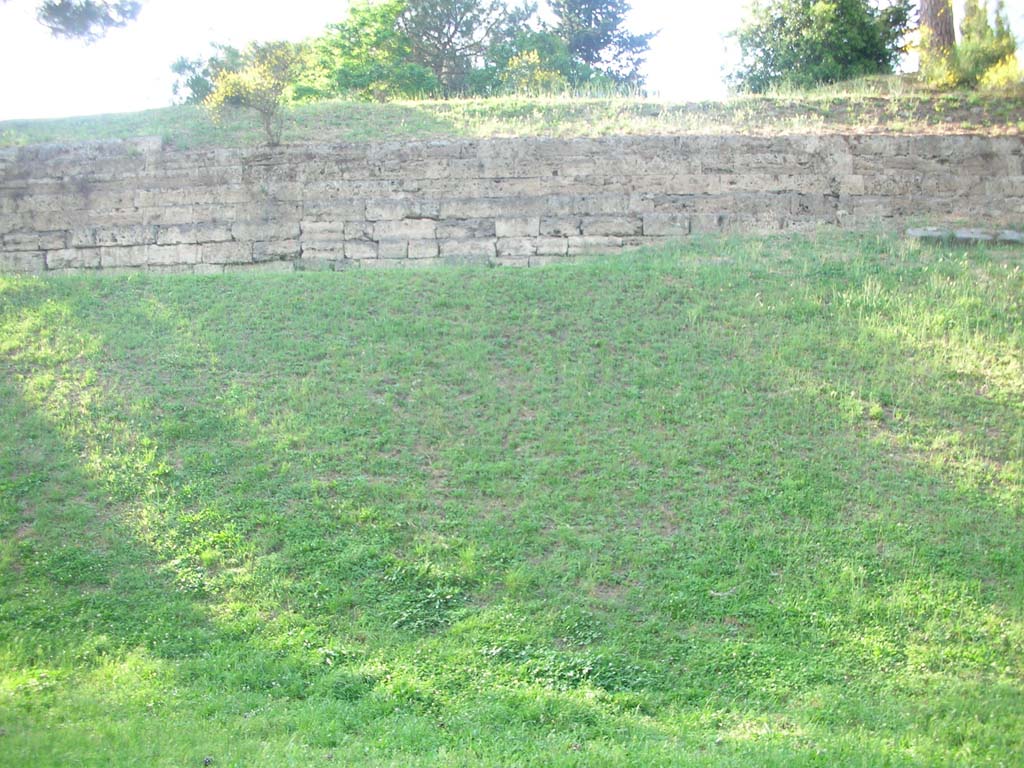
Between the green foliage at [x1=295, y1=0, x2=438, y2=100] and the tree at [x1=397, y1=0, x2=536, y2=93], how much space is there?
1.09 feet

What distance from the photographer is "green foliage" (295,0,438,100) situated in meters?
Answer: 24.0

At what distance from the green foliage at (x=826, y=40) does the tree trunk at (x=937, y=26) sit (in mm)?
1394

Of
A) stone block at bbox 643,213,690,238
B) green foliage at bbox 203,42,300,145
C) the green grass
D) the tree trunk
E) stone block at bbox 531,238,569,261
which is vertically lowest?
the green grass

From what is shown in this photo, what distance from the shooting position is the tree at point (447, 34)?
2647 cm

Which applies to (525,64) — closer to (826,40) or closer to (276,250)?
(826,40)

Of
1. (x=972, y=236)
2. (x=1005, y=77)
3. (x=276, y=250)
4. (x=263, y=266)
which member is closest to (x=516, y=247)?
(x=276, y=250)

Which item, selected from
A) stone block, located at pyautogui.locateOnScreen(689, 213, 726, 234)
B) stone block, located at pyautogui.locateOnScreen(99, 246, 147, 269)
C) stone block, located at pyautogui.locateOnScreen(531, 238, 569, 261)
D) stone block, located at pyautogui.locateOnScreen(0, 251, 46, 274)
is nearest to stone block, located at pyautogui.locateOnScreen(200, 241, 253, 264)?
stone block, located at pyautogui.locateOnScreen(99, 246, 147, 269)

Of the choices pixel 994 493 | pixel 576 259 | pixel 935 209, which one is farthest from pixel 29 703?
pixel 935 209

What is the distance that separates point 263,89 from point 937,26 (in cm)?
1279

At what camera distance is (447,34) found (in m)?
26.9

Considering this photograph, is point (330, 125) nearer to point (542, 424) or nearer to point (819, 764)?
point (542, 424)

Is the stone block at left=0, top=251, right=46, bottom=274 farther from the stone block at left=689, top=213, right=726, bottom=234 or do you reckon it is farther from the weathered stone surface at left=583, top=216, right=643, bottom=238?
the stone block at left=689, top=213, right=726, bottom=234

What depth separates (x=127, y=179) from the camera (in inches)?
635

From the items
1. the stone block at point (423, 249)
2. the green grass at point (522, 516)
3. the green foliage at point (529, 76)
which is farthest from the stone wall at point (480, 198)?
the green foliage at point (529, 76)
